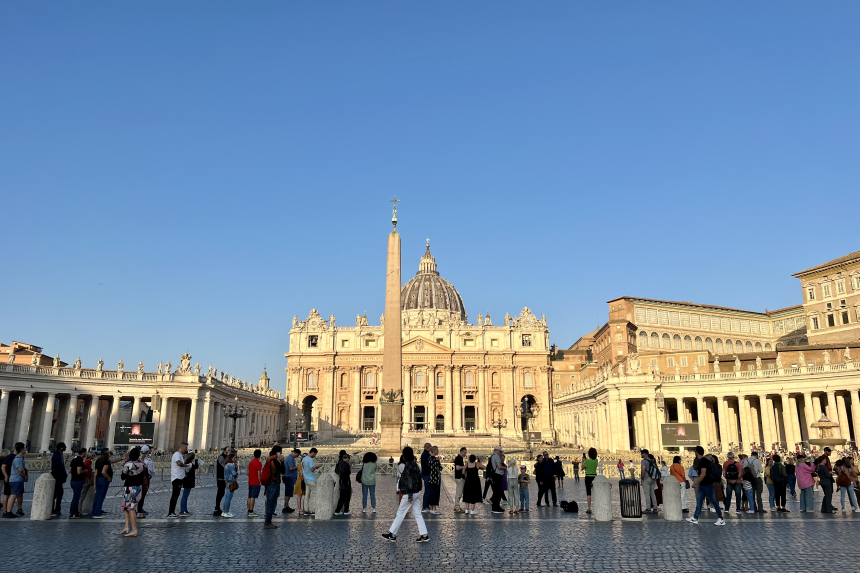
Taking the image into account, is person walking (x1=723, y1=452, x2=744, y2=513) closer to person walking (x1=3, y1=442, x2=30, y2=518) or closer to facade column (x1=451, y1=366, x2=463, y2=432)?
person walking (x1=3, y1=442, x2=30, y2=518)

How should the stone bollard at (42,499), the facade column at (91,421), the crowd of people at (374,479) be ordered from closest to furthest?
the stone bollard at (42,499) < the crowd of people at (374,479) < the facade column at (91,421)

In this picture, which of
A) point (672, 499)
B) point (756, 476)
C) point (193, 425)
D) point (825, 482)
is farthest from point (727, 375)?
point (193, 425)

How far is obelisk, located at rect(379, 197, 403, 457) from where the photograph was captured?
29.0 metres

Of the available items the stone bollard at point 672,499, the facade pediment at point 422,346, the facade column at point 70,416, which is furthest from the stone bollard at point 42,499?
the facade pediment at point 422,346

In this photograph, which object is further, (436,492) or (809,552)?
(436,492)

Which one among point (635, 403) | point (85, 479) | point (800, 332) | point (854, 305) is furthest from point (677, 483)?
point (800, 332)

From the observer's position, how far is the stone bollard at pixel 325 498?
1309 cm

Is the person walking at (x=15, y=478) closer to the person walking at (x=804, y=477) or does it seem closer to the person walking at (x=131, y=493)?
the person walking at (x=131, y=493)

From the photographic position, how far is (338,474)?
1420 cm

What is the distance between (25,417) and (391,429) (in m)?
27.0

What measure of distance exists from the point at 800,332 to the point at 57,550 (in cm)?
8388

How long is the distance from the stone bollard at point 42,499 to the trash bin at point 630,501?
12015 mm

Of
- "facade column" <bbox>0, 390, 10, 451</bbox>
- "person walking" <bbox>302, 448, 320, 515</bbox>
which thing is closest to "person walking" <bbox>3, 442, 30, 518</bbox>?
"person walking" <bbox>302, 448, 320, 515</bbox>

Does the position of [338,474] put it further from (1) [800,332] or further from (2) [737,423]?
(1) [800,332]
